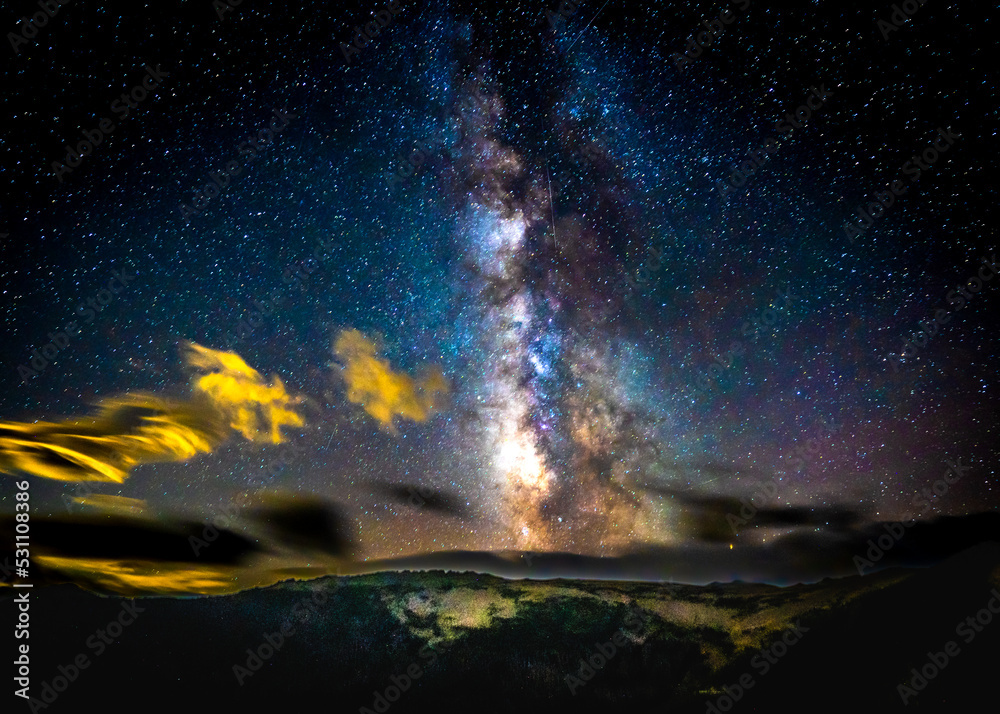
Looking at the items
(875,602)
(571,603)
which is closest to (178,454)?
(571,603)

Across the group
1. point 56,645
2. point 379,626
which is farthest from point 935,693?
point 56,645

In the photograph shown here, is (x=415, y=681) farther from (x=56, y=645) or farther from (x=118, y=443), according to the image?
(x=118, y=443)

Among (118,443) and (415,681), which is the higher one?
(118,443)

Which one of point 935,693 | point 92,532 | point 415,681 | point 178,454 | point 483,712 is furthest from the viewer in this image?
point 415,681

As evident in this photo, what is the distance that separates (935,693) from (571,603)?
11630mm

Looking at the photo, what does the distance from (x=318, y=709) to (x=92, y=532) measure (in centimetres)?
1354

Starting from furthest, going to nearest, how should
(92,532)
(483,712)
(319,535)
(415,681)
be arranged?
1. (415,681)
2. (483,712)
3. (319,535)
4. (92,532)

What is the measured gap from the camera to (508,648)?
56.7ft

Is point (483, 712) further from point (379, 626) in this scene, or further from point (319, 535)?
point (319, 535)

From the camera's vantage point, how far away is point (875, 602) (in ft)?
61.0

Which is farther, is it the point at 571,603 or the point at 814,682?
the point at 571,603

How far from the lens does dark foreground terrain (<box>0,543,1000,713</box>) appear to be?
16047 mm

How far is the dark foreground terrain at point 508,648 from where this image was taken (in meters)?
16.0

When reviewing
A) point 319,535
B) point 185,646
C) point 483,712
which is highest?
point 319,535
